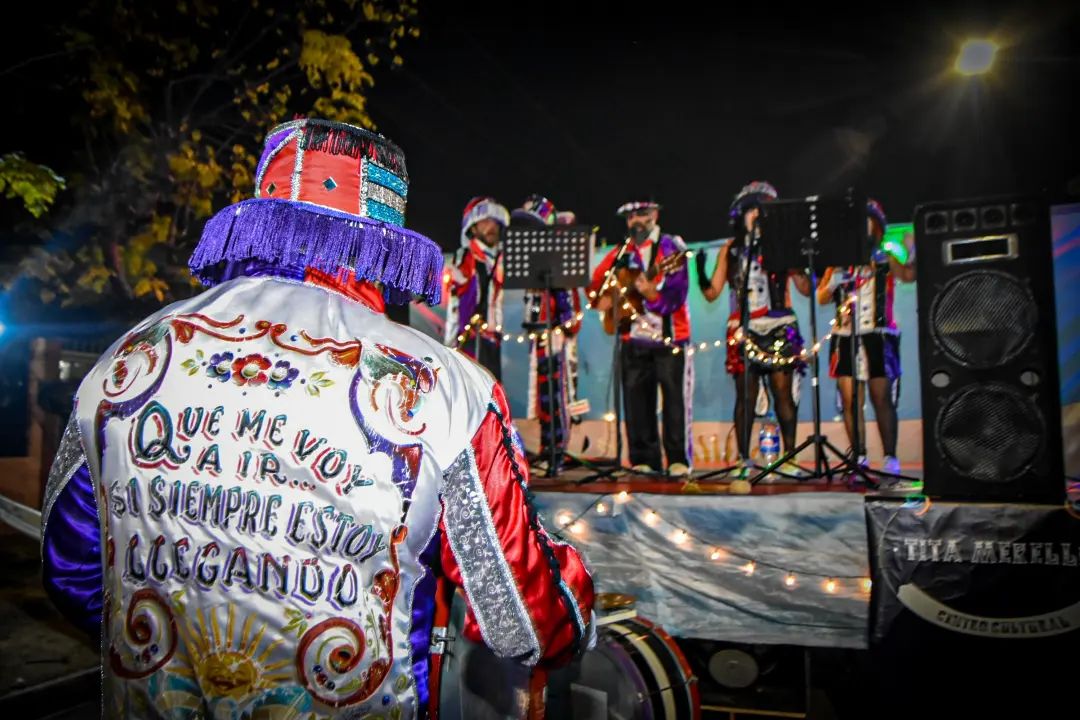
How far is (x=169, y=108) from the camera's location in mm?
7883

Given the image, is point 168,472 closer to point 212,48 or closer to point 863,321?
point 863,321

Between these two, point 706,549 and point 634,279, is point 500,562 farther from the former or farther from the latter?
point 634,279

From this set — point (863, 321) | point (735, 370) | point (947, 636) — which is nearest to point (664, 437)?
point (735, 370)

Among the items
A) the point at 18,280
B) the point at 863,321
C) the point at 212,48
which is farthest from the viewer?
the point at 212,48

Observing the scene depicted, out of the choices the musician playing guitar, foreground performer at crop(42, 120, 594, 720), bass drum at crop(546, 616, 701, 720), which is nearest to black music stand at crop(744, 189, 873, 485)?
the musician playing guitar

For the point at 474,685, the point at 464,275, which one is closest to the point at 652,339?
the point at 464,275

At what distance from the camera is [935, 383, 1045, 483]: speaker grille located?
354cm

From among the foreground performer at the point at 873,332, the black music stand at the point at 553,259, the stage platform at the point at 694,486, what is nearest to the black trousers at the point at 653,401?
the stage platform at the point at 694,486

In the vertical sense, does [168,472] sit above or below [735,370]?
below

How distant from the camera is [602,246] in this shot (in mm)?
9531

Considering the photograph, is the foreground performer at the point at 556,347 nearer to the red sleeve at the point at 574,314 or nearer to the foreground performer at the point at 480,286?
the red sleeve at the point at 574,314

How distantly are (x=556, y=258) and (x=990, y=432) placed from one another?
3.15 metres

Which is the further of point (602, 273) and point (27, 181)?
point (602, 273)

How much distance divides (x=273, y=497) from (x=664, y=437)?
218 inches
